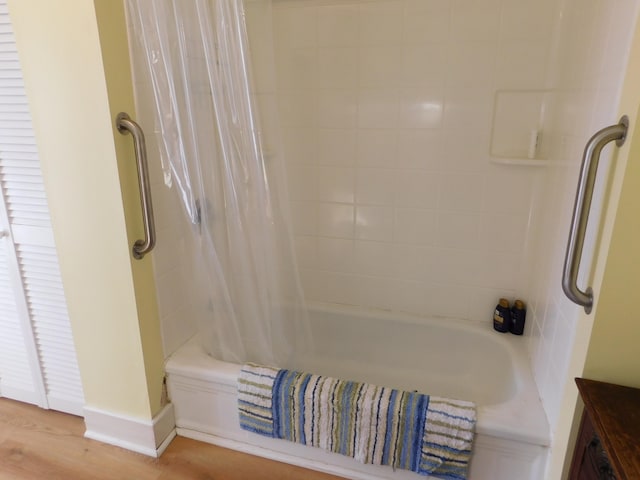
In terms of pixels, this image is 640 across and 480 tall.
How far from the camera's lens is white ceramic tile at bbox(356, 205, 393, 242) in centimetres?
193

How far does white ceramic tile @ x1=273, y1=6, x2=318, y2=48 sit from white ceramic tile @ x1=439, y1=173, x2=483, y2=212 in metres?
0.82

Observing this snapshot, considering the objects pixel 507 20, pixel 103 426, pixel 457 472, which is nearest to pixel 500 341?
pixel 457 472

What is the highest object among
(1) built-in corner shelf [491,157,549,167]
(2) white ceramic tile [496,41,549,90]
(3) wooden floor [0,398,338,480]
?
(2) white ceramic tile [496,41,549,90]

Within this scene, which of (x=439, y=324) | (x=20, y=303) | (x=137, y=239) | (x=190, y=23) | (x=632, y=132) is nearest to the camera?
(x=632, y=132)

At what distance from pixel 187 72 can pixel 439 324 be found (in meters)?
1.45

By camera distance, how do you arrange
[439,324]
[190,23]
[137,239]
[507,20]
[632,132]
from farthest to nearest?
[439,324], [507,20], [137,239], [190,23], [632,132]

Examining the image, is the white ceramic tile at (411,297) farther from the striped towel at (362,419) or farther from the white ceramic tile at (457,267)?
the striped towel at (362,419)

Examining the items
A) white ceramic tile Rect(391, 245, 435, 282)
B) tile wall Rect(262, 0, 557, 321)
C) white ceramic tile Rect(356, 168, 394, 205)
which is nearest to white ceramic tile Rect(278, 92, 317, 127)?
tile wall Rect(262, 0, 557, 321)

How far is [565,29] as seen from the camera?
1509mm

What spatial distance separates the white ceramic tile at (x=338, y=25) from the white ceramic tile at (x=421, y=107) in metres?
0.32

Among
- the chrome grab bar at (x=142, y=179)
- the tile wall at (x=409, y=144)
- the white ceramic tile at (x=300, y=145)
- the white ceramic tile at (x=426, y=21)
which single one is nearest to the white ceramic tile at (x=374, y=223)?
the tile wall at (x=409, y=144)

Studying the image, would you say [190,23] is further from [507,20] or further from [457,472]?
[457,472]

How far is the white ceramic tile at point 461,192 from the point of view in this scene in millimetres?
1775

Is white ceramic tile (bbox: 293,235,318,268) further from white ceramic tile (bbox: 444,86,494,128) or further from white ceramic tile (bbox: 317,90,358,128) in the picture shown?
white ceramic tile (bbox: 444,86,494,128)
